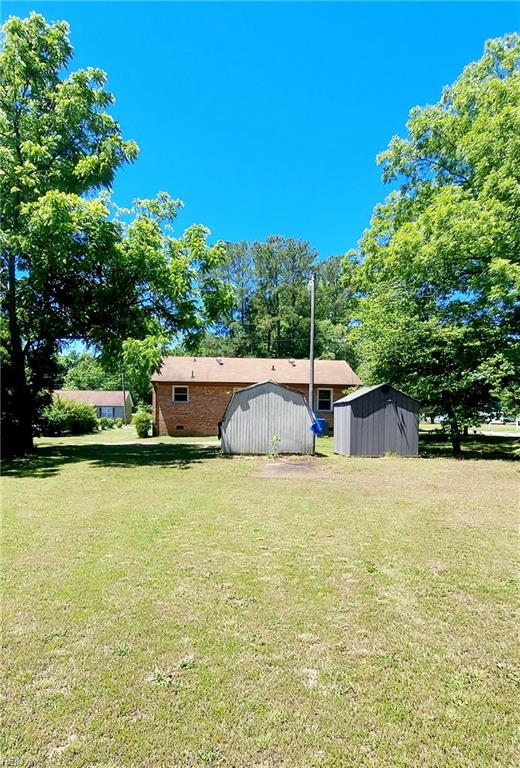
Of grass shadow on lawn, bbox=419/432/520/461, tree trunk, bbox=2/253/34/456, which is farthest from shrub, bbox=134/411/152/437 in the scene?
grass shadow on lawn, bbox=419/432/520/461

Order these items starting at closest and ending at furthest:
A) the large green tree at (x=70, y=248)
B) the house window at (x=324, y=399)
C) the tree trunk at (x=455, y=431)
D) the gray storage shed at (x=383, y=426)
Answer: the large green tree at (x=70, y=248) < the gray storage shed at (x=383, y=426) < the tree trunk at (x=455, y=431) < the house window at (x=324, y=399)

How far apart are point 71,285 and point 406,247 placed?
1271cm

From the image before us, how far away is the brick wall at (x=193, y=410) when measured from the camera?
24.8 m

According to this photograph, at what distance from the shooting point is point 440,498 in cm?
807

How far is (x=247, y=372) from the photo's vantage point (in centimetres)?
2652

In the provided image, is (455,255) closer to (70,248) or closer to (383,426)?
(383,426)

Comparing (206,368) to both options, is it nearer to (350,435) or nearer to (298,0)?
(350,435)

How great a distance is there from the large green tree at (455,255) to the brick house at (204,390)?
7.05m

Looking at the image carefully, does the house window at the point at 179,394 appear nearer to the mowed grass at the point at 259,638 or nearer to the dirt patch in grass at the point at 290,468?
the dirt patch in grass at the point at 290,468

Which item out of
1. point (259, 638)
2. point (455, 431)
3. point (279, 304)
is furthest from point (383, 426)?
point (279, 304)

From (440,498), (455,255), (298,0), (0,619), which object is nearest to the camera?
(0,619)

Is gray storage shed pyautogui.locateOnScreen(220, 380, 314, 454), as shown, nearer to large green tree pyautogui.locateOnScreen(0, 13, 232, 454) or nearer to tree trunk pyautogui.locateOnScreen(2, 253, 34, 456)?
large green tree pyautogui.locateOnScreen(0, 13, 232, 454)

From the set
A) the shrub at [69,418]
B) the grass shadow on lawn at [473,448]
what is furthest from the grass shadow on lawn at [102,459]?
the shrub at [69,418]

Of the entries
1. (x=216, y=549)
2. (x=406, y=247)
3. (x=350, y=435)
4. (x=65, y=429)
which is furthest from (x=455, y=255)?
(x=65, y=429)
